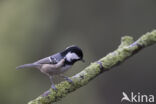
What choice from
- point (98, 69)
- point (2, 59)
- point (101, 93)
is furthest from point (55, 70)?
point (2, 59)

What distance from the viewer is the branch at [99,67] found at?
164cm

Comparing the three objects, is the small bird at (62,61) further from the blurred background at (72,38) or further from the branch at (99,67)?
the blurred background at (72,38)

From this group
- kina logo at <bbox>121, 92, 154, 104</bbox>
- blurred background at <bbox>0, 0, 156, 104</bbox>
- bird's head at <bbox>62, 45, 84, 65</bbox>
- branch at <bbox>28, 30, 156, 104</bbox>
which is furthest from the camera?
blurred background at <bbox>0, 0, 156, 104</bbox>

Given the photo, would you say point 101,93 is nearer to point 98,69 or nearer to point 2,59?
point 2,59

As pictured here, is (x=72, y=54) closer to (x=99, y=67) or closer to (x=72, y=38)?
(x=99, y=67)

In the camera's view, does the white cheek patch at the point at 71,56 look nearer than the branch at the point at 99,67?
No

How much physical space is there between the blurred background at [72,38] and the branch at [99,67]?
1.43 meters

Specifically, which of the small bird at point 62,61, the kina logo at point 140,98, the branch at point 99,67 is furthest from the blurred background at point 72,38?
the small bird at point 62,61

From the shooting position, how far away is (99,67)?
5.94 ft

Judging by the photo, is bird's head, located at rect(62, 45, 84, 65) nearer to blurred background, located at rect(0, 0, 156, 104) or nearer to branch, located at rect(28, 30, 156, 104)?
branch, located at rect(28, 30, 156, 104)

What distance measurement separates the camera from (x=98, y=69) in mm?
1800

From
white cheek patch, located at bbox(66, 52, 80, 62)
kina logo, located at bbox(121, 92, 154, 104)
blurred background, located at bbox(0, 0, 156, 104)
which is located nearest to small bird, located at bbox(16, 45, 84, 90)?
white cheek patch, located at bbox(66, 52, 80, 62)

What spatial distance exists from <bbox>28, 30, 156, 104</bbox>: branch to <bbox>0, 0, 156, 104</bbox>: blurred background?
1.43 m

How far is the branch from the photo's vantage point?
1.64m
